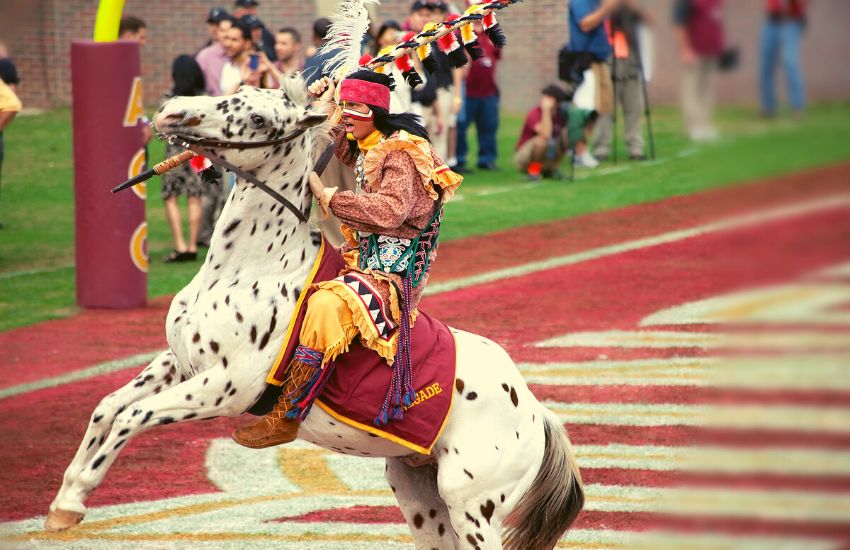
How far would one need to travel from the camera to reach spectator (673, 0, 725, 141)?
18.0 inches

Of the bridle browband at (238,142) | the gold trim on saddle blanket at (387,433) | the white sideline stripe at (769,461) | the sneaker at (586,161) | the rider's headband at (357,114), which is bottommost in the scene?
the sneaker at (586,161)

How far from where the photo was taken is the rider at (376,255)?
4.16 metres

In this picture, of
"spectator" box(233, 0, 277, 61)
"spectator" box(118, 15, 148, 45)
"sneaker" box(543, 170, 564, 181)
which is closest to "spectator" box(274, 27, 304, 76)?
"spectator" box(233, 0, 277, 61)

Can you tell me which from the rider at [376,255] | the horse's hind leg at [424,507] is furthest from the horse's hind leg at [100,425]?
the horse's hind leg at [424,507]

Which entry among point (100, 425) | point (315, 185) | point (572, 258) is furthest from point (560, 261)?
point (100, 425)

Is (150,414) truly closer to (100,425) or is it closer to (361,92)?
(100,425)

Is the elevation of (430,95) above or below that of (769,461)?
below

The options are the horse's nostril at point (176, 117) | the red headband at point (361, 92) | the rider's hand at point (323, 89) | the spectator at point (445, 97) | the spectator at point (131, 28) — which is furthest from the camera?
the spectator at point (445, 97)

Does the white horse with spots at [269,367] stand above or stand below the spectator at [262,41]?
below

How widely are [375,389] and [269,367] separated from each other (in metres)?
0.41

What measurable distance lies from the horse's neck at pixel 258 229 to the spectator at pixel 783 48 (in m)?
3.97

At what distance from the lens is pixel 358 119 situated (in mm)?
4289

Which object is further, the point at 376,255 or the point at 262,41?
the point at 262,41

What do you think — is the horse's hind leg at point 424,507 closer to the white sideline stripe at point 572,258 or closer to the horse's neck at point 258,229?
the horse's neck at point 258,229
